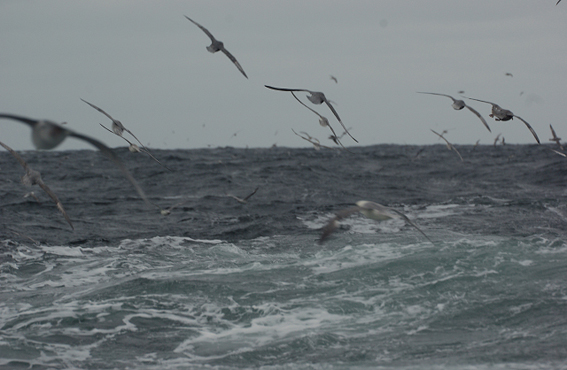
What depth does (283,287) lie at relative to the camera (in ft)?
34.0

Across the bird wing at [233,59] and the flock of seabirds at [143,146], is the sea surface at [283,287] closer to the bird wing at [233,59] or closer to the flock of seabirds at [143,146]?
the flock of seabirds at [143,146]

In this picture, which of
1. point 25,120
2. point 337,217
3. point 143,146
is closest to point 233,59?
point 143,146

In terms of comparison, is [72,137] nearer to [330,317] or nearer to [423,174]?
[330,317]

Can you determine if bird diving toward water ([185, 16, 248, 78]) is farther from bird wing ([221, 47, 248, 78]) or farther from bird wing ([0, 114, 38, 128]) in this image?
bird wing ([0, 114, 38, 128])

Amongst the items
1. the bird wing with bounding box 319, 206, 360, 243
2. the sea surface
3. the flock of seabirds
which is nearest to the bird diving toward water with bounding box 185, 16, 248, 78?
the flock of seabirds

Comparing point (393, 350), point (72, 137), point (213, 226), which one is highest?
point (72, 137)

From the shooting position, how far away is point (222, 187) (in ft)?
83.9

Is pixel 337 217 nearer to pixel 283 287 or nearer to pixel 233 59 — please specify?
pixel 233 59

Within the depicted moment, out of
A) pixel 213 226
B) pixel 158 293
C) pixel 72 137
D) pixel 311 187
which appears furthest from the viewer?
pixel 311 187

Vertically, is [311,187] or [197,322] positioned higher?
[311,187]

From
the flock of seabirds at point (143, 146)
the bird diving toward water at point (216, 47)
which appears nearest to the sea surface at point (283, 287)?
the flock of seabirds at point (143, 146)

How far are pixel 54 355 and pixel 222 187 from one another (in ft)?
59.3

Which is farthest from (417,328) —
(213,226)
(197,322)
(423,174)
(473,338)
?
(423,174)

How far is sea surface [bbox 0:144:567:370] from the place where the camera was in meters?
7.55
